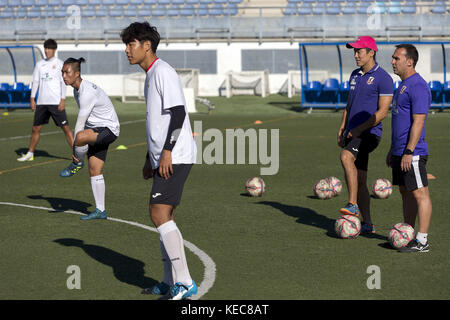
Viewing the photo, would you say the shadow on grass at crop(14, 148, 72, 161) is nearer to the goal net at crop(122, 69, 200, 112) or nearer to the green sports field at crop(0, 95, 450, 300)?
the green sports field at crop(0, 95, 450, 300)

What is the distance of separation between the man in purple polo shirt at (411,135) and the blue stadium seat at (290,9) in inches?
1362

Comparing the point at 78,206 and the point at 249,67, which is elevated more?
the point at 249,67

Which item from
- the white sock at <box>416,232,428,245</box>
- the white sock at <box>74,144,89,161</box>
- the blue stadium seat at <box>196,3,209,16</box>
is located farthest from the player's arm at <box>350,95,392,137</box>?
the blue stadium seat at <box>196,3,209,16</box>

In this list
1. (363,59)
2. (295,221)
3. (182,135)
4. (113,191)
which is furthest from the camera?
(113,191)

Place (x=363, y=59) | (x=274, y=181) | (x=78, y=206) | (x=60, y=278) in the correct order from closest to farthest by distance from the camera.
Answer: (x=60, y=278), (x=363, y=59), (x=78, y=206), (x=274, y=181)

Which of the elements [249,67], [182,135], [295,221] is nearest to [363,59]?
[295,221]

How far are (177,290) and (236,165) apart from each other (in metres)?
8.57

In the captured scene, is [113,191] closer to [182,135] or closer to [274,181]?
[274,181]

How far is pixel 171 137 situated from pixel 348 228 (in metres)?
3.07

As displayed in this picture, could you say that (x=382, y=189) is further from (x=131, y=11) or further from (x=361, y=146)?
(x=131, y=11)

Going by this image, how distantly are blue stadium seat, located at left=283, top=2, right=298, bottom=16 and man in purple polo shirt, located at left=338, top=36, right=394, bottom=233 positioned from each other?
33525 mm

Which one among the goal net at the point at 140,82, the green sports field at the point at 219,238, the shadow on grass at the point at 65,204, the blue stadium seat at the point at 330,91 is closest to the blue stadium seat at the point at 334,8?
the goal net at the point at 140,82

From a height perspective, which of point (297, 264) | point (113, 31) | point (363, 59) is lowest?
point (297, 264)

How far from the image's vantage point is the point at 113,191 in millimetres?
11125
